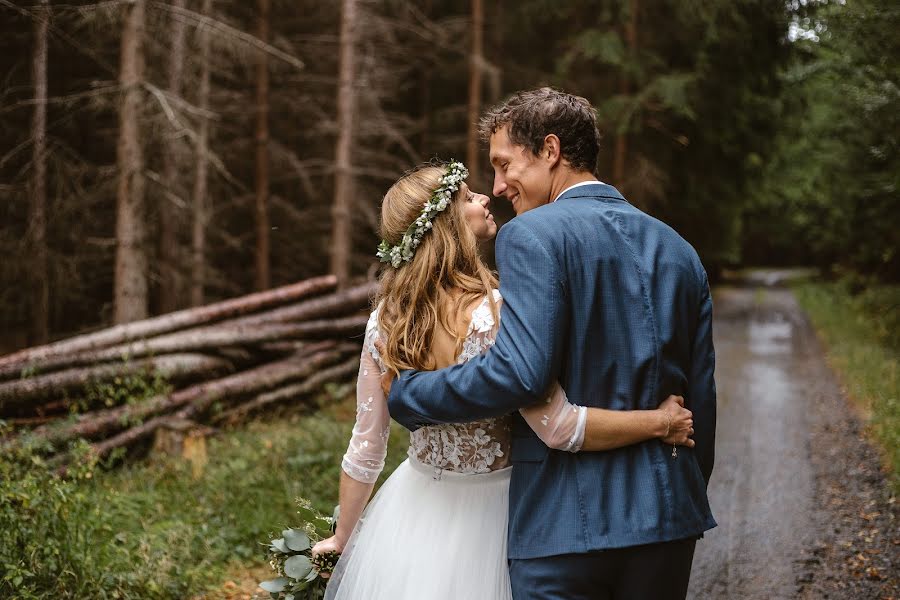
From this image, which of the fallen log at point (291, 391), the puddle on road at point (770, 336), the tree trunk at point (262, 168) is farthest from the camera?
the tree trunk at point (262, 168)

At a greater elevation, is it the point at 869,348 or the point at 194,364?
the point at 194,364

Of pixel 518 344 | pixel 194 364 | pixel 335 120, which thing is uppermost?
pixel 335 120

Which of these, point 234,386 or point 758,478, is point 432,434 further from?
point 234,386

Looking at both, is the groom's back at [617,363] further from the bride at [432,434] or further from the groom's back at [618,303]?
the bride at [432,434]

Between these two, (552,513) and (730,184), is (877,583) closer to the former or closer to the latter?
(552,513)

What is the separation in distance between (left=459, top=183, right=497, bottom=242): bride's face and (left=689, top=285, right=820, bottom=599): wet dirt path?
3081 millimetres

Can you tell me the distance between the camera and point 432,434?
2730mm

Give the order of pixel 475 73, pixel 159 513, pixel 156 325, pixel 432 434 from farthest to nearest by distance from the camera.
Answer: pixel 475 73 < pixel 156 325 < pixel 159 513 < pixel 432 434

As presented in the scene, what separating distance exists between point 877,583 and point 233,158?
599 inches

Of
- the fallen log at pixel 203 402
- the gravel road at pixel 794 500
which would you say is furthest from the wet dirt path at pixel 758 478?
the fallen log at pixel 203 402

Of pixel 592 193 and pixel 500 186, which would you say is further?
pixel 500 186

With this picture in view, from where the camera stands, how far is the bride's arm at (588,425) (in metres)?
2.26

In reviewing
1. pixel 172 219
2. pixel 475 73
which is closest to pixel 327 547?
pixel 172 219

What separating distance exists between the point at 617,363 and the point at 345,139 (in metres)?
12.2
